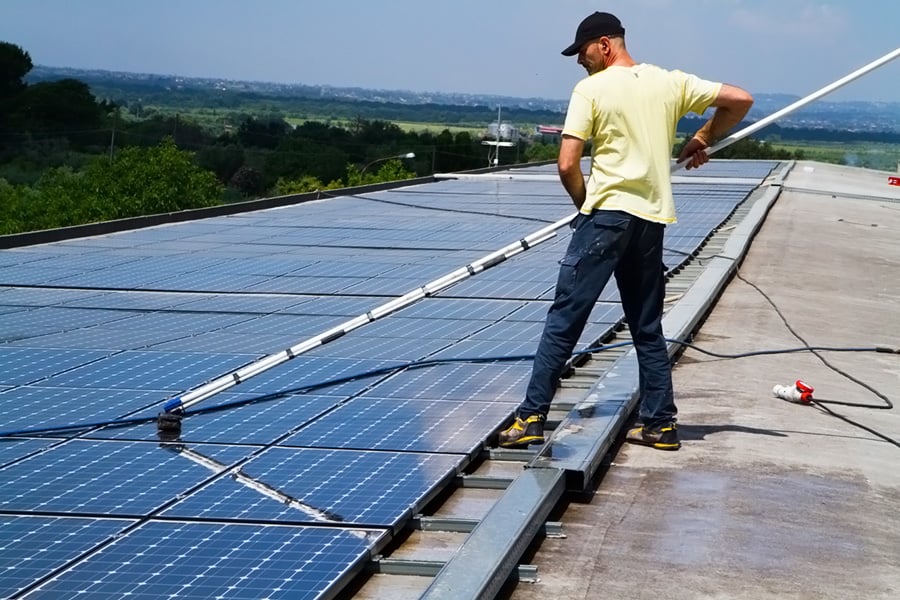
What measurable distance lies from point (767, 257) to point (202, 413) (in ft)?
33.5

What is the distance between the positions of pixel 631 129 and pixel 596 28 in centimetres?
51

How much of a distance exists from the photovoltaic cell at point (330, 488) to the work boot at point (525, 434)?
0.42 m

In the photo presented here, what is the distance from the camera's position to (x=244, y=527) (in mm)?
4738

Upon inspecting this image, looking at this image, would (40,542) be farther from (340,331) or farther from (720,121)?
(720,121)

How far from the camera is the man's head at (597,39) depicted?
599cm

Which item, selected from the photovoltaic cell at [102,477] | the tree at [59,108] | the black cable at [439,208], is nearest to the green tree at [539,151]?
the tree at [59,108]

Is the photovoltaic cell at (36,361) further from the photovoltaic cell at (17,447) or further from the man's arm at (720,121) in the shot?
the man's arm at (720,121)

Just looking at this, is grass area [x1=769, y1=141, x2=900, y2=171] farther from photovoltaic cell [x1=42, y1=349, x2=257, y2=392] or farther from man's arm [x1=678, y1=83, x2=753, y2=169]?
photovoltaic cell [x1=42, y1=349, x2=257, y2=392]

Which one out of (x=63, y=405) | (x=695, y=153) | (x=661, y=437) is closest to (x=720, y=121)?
(x=695, y=153)

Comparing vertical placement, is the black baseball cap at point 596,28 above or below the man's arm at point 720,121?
above

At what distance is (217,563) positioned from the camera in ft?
14.4

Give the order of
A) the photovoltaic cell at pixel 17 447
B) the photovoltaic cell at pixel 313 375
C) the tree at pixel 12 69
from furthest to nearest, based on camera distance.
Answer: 1. the tree at pixel 12 69
2. the photovoltaic cell at pixel 313 375
3. the photovoltaic cell at pixel 17 447

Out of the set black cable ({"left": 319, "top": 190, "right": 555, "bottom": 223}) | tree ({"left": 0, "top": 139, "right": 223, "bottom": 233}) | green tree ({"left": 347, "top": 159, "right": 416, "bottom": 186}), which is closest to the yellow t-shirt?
black cable ({"left": 319, "top": 190, "right": 555, "bottom": 223})

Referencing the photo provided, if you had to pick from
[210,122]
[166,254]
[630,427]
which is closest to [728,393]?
[630,427]
